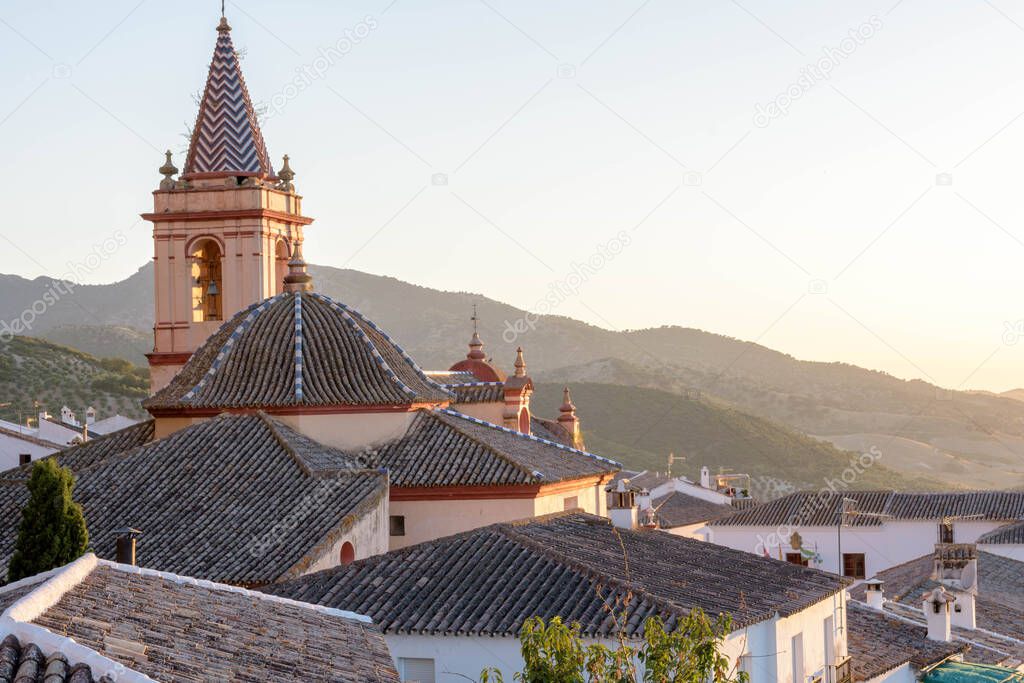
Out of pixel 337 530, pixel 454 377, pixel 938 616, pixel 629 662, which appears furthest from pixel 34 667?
pixel 454 377

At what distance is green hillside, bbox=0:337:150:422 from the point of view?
64.9 meters

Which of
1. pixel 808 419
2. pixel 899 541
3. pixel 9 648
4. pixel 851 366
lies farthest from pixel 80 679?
pixel 851 366

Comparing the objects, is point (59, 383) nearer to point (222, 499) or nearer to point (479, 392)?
point (479, 392)

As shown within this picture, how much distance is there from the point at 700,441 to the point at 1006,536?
43888mm

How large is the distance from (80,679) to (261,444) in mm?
12320

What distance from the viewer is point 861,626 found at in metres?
21.2

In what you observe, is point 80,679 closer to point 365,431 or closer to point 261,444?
point 261,444

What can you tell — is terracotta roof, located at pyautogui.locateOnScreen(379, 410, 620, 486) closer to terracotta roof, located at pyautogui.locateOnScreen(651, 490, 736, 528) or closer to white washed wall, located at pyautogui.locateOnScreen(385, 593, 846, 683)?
white washed wall, located at pyautogui.locateOnScreen(385, 593, 846, 683)

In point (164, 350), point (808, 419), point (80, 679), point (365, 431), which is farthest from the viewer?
point (808, 419)

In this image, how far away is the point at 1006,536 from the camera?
4297 centimetres

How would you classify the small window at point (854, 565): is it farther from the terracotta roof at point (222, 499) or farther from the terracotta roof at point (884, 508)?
the terracotta roof at point (222, 499)

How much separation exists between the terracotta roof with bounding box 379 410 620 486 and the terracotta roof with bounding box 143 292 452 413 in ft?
1.72

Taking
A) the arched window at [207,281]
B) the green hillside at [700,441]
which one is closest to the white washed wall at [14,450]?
the arched window at [207,281]

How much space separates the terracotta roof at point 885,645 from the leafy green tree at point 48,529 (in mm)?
8876
